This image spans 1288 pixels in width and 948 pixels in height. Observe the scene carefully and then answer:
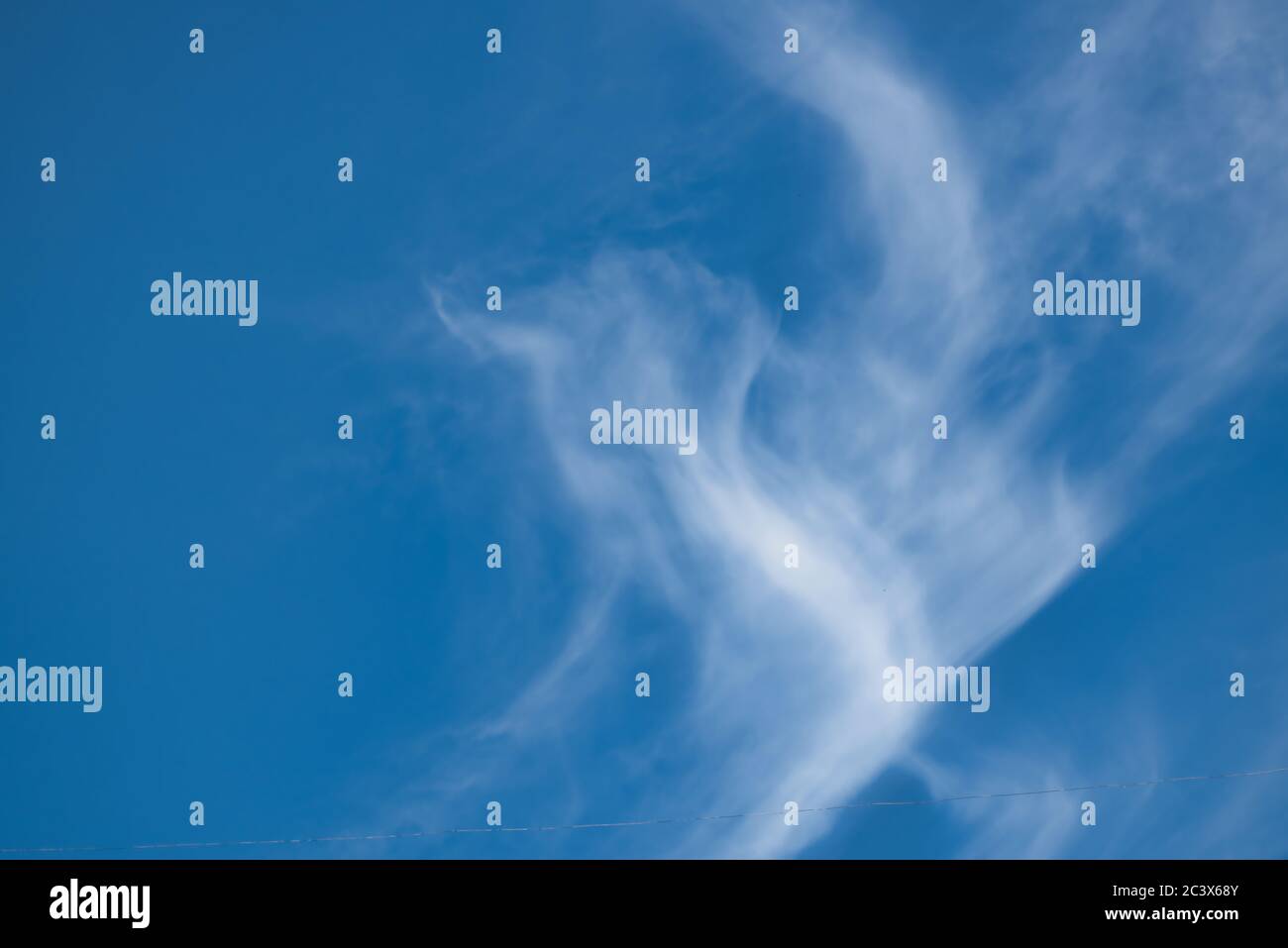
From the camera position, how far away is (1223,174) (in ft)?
16.2

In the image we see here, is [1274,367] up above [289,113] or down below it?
below

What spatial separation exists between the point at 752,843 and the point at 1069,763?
46.1 inches

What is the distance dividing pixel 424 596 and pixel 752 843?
1.47m

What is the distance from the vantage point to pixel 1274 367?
16.3 feet

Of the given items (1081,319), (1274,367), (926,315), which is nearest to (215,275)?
(926,315)

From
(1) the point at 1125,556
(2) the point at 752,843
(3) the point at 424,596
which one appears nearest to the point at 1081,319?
(1) the point at 1125,556

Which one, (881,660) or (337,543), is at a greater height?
(337,543)

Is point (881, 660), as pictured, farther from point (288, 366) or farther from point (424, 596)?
point (288, 366)

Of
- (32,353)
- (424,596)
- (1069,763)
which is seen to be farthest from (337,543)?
(1069,763)

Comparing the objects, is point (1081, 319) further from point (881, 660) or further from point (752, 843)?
point (752, 843)

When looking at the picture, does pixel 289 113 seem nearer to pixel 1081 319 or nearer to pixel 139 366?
pixel 139 366

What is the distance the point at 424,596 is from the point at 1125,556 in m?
2.51

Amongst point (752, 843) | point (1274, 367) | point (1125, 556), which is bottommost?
point (752, 843)

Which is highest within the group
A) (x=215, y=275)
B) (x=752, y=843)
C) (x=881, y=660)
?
(x=215, y=275)
